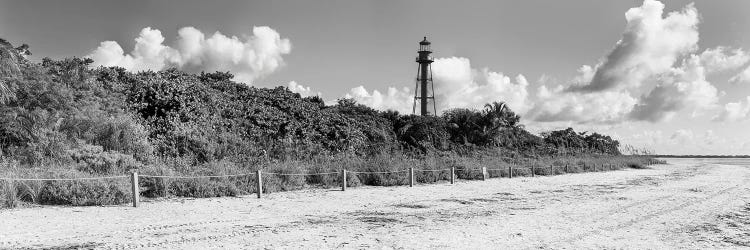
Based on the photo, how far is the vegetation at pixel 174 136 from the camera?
1380 cm

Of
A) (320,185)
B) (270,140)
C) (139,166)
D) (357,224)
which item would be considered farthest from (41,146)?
(357,224)

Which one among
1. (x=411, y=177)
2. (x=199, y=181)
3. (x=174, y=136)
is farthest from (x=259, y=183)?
(x=174, y=136)

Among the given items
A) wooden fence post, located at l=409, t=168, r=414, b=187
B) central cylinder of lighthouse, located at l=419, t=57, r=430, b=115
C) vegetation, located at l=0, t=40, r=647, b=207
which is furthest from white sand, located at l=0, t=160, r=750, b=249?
central cylinder of lighthouse, located at l=419, t=57, r=430, b=115

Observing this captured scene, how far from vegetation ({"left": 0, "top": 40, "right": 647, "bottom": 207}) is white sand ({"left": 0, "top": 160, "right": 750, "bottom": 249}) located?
1.43 metres

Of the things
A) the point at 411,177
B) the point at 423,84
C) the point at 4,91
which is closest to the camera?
the point at 4,91

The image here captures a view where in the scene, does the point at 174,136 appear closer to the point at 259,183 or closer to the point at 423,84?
the point at 259,183

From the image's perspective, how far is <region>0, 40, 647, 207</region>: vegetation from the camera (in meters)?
13.8

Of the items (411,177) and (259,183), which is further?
(411,177)

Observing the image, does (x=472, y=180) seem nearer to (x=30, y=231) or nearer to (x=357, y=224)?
(x=357, y=224)

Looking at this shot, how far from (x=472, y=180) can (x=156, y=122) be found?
531 inches

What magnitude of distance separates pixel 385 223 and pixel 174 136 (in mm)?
13732

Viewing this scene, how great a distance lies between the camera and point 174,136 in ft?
67.8

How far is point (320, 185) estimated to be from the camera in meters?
17.5

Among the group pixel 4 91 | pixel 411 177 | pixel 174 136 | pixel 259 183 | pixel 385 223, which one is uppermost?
pixel 4 91
